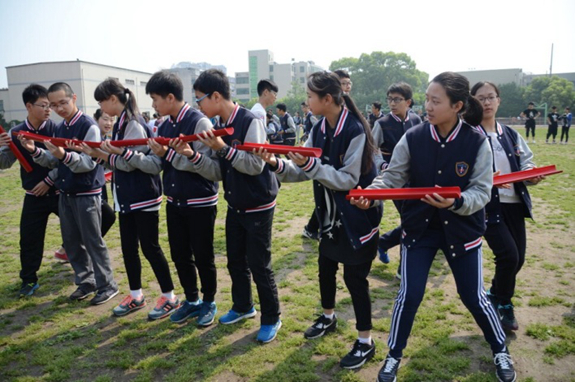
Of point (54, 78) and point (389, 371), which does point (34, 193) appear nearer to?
point (389, 371)

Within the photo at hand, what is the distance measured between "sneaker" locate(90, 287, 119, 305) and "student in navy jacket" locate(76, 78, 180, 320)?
419mm

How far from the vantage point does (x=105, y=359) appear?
3717mm

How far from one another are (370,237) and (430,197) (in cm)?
79

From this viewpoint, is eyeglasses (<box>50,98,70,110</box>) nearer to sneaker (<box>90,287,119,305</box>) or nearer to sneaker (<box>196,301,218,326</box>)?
sneaker (<box>90,287,119,305</box>)

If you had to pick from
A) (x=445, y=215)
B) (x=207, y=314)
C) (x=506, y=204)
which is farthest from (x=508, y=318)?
(x=207, y=314)

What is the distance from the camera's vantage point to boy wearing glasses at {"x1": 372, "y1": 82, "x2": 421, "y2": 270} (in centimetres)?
568

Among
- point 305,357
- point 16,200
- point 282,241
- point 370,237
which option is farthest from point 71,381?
point 16,200

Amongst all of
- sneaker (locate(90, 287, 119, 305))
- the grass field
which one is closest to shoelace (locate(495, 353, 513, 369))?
the grass field

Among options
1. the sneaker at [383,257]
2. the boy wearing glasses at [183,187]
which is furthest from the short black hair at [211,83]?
the sneaker at [383,257]

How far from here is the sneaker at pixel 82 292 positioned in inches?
197

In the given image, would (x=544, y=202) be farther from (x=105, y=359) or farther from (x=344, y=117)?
(x=105, y=359)

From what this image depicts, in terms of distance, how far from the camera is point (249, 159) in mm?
3523

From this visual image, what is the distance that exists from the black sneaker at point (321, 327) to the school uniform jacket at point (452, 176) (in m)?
1.28

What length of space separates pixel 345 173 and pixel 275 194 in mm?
862
